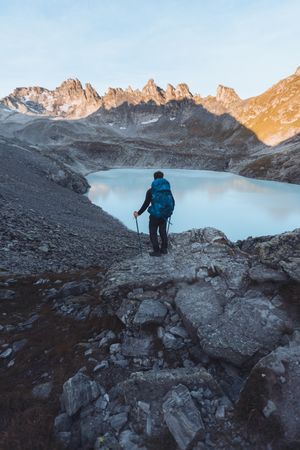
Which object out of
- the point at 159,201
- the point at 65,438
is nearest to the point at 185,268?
the point at 159,201

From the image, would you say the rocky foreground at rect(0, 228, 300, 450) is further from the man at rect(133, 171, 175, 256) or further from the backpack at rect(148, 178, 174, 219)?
the backpack at rect(148, 178, 174, 219)

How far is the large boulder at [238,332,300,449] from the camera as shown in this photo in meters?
4.21

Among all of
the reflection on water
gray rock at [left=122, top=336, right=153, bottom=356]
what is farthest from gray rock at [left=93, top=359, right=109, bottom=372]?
the reflection on water

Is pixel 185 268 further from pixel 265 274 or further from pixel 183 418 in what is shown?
pixel 183 418

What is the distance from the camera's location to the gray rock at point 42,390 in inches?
233

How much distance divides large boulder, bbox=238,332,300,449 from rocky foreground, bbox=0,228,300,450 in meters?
0.02

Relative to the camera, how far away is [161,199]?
1056 cm

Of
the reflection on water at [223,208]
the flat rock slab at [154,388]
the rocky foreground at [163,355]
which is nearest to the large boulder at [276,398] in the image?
the rocky foreground at [163,355]

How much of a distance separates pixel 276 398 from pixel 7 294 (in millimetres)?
9397

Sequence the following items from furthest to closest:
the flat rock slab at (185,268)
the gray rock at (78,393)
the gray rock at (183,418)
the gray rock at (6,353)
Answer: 1. the flat rock slab at (185,268)
2. the gray rock at (6,353)
3. the gray rock at (78,393)
4. the gray rock at (183,418)

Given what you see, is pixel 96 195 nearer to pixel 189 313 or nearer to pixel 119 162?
pixel 189 313

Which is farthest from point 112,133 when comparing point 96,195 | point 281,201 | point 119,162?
point 281,201

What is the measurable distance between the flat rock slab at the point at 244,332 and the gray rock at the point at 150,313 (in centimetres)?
126

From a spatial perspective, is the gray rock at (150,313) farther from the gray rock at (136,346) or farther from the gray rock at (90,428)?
the gray rock at (90,428)
